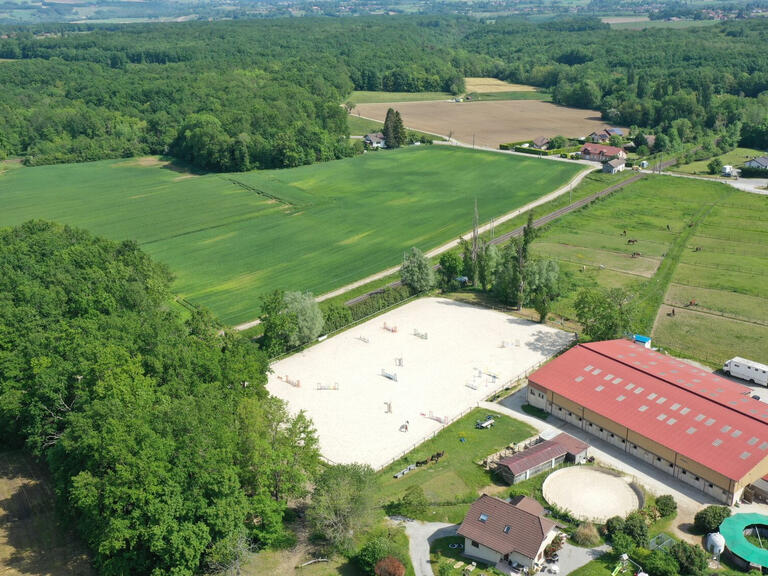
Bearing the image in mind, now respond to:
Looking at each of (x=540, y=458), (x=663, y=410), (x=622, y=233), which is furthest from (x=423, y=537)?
(x=622, y=233)

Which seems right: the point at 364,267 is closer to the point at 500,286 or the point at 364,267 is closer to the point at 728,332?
the point at 500,286

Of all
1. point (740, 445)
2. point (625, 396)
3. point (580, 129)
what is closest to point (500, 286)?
point (625, 396)

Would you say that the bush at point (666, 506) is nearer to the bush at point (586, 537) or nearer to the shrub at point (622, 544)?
the shrub at point (622, 544)

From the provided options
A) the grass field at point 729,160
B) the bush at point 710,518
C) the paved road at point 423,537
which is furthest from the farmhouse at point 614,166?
the paved road at point 423,537

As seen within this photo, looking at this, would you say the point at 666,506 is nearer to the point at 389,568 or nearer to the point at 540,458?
the point at 540,458

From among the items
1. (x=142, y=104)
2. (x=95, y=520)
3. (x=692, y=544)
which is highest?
(x=142, y=104)
